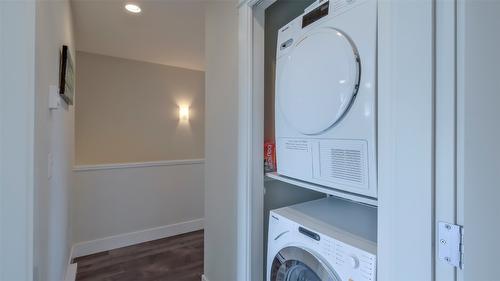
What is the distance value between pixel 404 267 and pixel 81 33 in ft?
11.2

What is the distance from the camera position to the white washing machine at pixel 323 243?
867 mm

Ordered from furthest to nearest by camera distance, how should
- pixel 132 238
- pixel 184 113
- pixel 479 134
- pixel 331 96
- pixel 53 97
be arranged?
pixel 184 113
pixel 132 238
pixel 53 97
pixel 331 96
pixel 479 134

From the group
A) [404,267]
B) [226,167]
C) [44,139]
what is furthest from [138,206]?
[404,267]

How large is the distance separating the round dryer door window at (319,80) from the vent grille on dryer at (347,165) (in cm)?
12

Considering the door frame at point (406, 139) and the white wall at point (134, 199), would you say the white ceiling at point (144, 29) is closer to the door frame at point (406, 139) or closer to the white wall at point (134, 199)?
the white wall at point (134, 199)

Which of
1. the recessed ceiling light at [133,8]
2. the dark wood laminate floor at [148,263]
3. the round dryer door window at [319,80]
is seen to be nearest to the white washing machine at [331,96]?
the round dryer door window at [319,80]

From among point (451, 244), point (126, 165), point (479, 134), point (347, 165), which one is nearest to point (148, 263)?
point (126, 165)

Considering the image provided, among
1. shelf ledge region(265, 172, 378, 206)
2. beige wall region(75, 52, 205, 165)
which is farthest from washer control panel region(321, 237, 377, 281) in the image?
beige wall region(75, 52, 205, 165)

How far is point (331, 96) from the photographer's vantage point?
0.97 m

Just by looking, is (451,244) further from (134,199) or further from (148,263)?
(134,199)

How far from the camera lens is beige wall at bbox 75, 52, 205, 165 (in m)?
3.33

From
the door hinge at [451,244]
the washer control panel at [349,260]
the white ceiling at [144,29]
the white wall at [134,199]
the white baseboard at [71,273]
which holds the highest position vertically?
the white ceiling at [144,29]

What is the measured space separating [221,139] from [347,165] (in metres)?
1.04

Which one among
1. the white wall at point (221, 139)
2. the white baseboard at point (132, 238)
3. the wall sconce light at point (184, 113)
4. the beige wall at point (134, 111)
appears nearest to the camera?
the white wall at point (221, 139)
